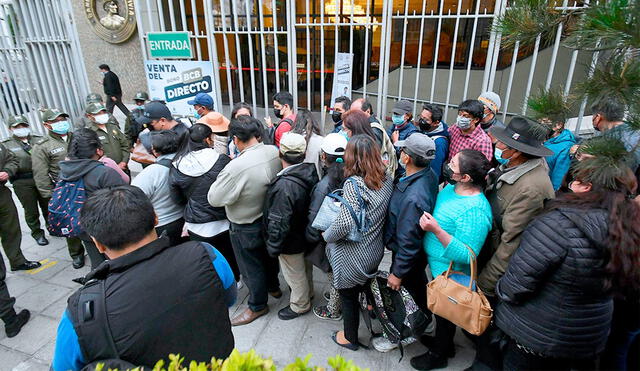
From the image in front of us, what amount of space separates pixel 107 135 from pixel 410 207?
420 cm

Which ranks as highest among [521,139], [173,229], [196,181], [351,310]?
[521,139]

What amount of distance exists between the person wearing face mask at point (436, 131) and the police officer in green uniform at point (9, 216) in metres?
4.53

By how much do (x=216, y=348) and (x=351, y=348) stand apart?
1521mm

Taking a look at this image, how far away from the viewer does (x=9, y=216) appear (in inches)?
147

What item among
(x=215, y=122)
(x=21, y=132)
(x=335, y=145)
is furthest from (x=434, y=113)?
(x=21, y=132)

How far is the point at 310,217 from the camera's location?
8.56 ft

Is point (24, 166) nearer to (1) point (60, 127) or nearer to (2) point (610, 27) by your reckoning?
(1) point (60, 127)

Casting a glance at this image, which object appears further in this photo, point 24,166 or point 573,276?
point 24,166

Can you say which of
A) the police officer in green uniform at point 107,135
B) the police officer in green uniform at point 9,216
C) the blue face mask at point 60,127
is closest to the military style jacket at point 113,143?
the police officer in green uniform at point 107,135

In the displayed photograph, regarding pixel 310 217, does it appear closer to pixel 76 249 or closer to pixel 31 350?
pixel 31 350

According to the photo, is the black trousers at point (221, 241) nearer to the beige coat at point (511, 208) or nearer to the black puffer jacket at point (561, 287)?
the beige coat at point (511, 208)

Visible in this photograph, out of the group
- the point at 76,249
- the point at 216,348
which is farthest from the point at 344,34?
the point at 216,348

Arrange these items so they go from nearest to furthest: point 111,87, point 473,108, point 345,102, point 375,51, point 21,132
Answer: point 473,108 < point 21,132 < point 345,102 < point 111,87 < point 375,51

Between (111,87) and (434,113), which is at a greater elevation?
(434,113)
